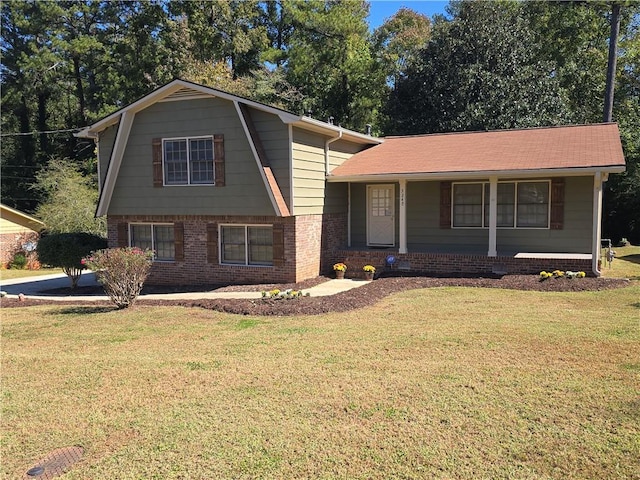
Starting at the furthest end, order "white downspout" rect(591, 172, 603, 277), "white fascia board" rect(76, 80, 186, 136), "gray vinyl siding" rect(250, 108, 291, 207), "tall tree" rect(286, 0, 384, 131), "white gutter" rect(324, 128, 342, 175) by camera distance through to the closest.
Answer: "tall tree" rect(286, 0, 384, 131), "white gutter" rect(324, 128, 342, 175), "white fascia board" rect(76, 80, 186, 136), "gray vinyl siding" rect(250, 108, 291, 207), "white downspout" rect(591, 172, 603, 277)

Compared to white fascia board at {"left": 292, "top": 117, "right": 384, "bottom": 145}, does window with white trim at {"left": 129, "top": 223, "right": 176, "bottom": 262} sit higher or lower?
lower

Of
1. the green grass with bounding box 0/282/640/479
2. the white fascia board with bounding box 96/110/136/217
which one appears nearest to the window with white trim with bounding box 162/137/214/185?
the white fascia board with bounding box 96/110/136/217

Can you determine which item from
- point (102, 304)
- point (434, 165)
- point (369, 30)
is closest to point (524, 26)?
point (369, 30)

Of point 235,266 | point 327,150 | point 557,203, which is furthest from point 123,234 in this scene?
point 557,203

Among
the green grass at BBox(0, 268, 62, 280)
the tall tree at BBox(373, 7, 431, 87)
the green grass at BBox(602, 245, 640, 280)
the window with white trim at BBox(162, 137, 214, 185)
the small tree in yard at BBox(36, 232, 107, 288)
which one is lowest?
the green grass at BBox(0, 268, 62, 280)

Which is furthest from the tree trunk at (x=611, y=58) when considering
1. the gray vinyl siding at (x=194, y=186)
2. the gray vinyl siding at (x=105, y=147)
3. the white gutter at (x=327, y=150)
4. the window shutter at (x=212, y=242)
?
the gray vinyl siding at (x=105, y=147)

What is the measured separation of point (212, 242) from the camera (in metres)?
14.3

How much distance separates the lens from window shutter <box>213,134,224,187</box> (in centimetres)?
1349

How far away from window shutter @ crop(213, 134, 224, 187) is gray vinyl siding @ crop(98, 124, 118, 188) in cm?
432

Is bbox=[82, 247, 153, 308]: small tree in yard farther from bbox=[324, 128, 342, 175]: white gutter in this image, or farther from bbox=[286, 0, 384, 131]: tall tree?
bbox=[286, 0, 384, 131]: tall tree

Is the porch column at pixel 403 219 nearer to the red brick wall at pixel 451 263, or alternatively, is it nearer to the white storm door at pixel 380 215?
the red brick wall at pixel 451 263

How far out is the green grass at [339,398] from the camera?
390 cm

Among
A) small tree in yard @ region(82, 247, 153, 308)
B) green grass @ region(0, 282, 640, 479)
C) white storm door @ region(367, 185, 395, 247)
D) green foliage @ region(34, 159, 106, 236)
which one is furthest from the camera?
green foliage @ region(34, 159, 106, 236)

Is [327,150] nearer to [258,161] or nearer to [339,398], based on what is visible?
[258,161]
